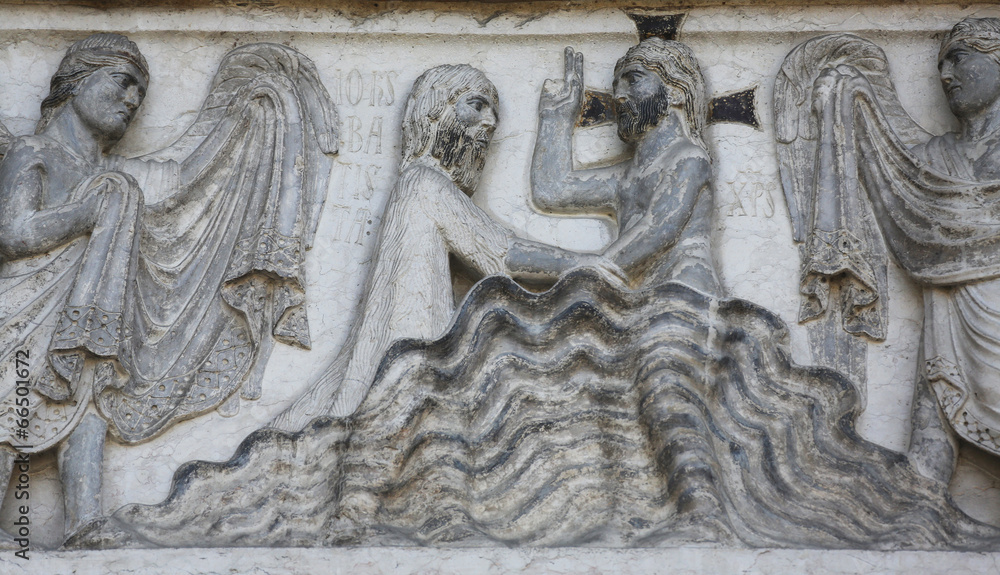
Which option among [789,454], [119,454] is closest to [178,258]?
[119,454]

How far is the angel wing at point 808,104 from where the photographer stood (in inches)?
257

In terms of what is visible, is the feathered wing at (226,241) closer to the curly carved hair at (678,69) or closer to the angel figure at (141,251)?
the angel figure at (141,251)

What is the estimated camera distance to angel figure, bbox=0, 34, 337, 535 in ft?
19.1

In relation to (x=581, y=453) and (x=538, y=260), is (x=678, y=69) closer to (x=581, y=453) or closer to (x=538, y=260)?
(x=538, y=260)

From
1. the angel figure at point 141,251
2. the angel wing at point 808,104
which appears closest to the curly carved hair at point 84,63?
the angel figure at point 141,251

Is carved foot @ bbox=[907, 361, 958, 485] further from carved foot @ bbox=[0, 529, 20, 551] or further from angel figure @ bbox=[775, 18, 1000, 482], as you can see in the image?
carved foot @ bbox=[0, 529, 20, 551]

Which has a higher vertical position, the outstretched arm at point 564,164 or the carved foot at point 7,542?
the outstretched arm at point 564,164

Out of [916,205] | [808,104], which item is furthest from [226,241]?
[916,205]

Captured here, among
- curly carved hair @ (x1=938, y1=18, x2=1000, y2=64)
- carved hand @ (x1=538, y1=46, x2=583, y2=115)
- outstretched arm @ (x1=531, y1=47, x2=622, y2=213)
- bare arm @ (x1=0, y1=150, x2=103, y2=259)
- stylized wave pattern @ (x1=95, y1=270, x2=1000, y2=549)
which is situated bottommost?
stylized wave pattern @ (x1=95, y1=270, x2=1000, y2=549)

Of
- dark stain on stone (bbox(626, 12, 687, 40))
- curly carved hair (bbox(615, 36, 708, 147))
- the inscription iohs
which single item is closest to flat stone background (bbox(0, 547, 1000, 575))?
the inscription iohs

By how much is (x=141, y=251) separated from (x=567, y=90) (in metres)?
2.02

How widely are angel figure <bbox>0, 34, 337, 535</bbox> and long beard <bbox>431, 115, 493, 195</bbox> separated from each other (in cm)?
55

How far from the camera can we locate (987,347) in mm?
5848

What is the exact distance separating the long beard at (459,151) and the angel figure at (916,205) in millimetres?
1353
